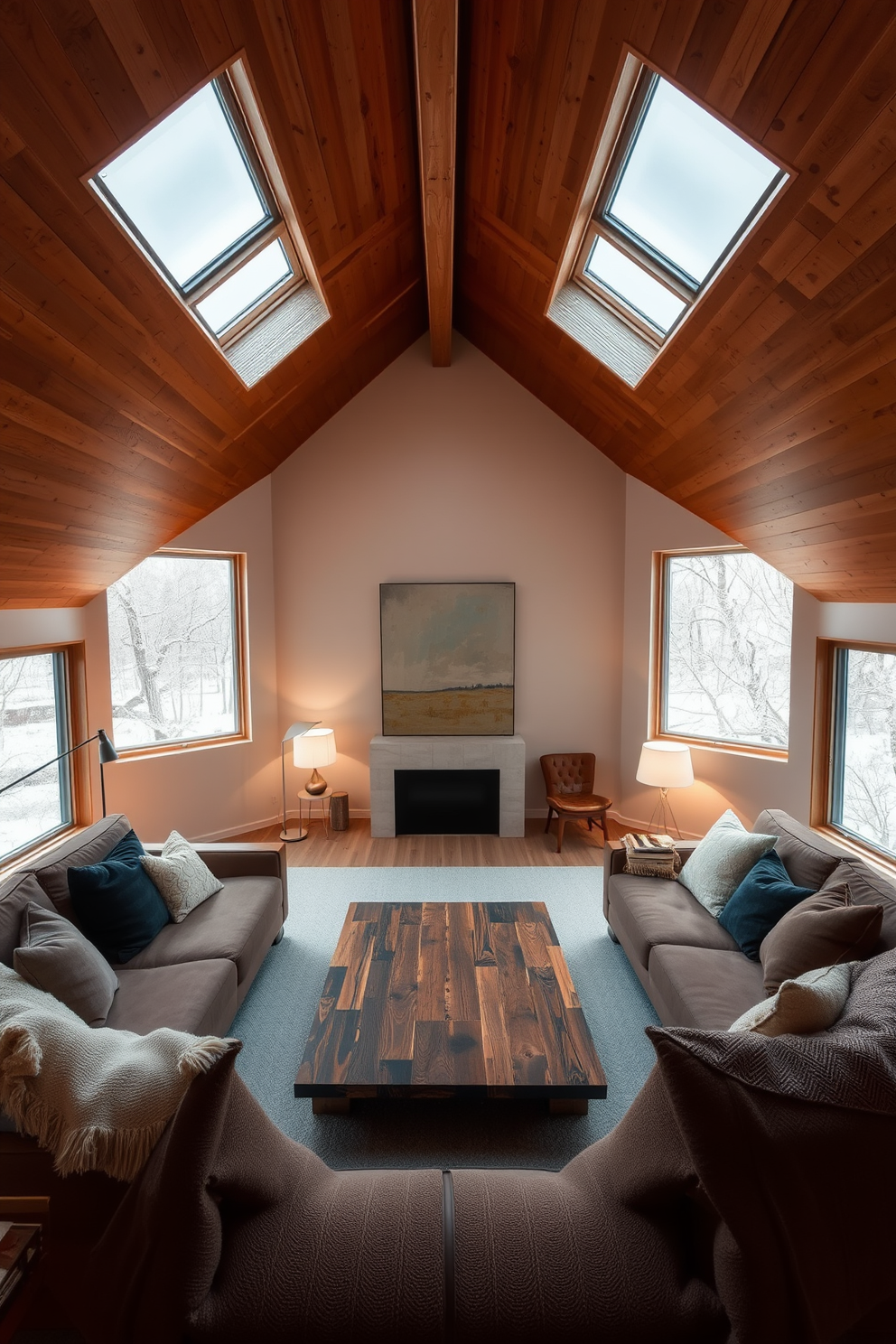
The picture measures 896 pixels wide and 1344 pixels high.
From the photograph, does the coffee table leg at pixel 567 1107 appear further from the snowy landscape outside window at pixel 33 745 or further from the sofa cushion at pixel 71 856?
the snowy landscape outside window at pixel 33 745

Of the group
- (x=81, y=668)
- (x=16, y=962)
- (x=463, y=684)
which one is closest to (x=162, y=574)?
(x=81, y=668)

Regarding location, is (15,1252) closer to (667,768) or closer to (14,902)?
(14,902)

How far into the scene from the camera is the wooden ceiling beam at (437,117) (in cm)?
221

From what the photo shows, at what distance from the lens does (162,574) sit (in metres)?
5.44

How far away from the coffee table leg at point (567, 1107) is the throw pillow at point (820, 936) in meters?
0.80

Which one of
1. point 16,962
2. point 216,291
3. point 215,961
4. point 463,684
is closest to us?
point 16,962

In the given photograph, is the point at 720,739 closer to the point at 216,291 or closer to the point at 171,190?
the point at 216,291

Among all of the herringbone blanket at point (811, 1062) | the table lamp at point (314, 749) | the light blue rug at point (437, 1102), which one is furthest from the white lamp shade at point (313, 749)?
the herringbone blanket at point (811, 1062)

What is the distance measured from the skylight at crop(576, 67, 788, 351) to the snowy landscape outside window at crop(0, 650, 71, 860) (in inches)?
154

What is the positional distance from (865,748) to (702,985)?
228 centimetres

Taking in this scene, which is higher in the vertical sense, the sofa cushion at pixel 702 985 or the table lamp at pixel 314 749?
the table lamp at pixel 314 749

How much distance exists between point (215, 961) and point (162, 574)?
3321 millimetres

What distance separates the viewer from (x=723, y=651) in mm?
5543

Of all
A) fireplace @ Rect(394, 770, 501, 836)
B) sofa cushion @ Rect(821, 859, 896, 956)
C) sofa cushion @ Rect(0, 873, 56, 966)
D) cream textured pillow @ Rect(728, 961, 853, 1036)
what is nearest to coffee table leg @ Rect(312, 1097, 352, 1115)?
sofa cushion @ Rect(0, 873, 56, 966)
